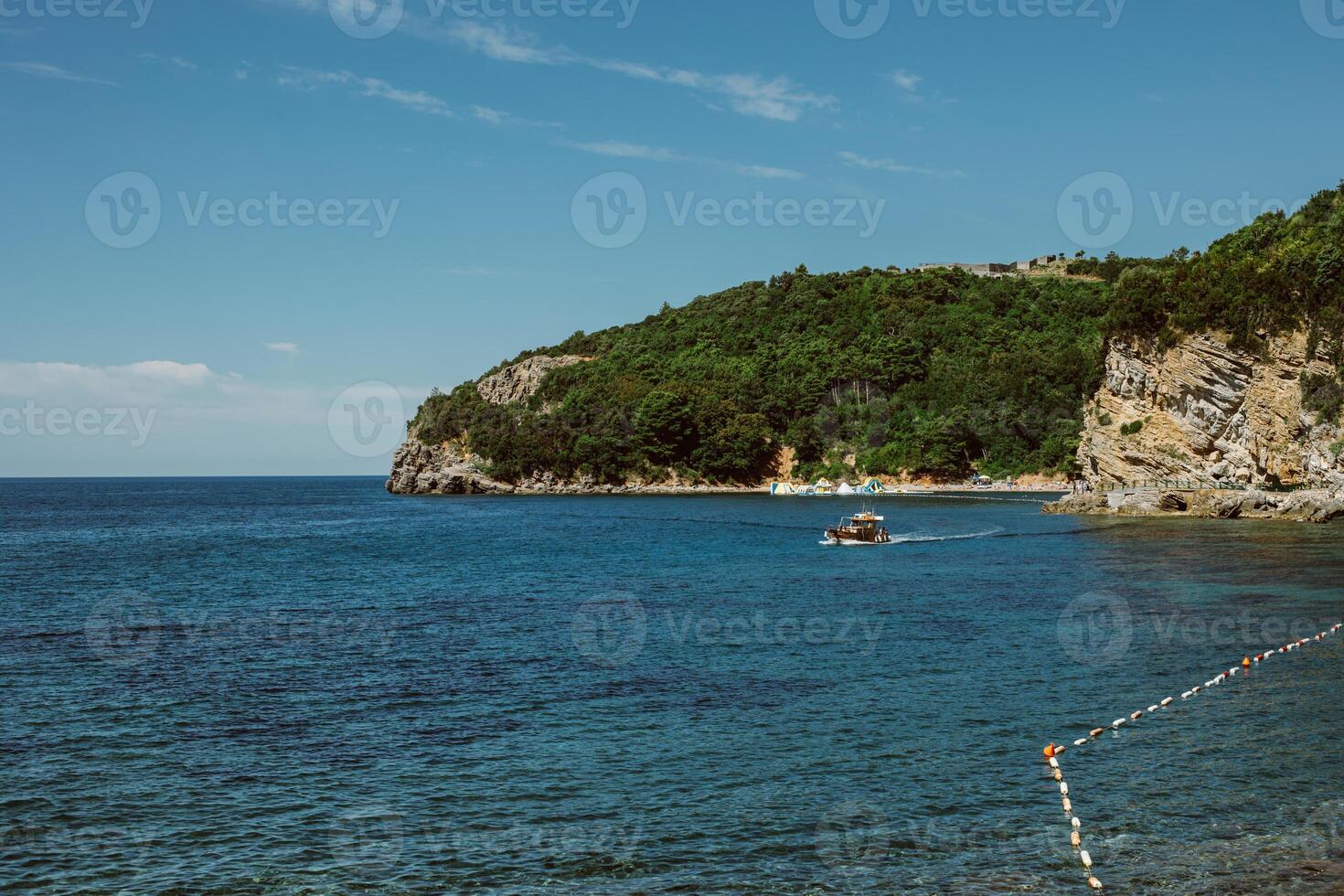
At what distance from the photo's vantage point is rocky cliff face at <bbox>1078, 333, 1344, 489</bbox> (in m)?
84.1

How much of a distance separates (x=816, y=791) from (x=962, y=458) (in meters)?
150

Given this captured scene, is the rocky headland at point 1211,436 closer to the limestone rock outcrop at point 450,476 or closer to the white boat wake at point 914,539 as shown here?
the white boat wake at point 914,539

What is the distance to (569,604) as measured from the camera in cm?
4562

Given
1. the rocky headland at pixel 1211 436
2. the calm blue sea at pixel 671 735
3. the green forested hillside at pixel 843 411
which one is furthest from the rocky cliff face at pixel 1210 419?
the calm blue sea at pixel 671 735

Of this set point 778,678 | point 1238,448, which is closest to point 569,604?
point 778,678

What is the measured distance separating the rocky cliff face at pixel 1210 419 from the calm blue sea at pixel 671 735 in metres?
36.6

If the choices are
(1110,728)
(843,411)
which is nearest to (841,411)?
(843,411)

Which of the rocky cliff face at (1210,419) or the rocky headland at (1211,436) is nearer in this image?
the rocky headland at (1211,436)

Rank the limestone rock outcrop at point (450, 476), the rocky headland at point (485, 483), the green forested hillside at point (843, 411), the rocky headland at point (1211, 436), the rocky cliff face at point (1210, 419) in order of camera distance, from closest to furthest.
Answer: the rocky headland at point (1211, 436) < the rocky cliff face at point (1210, 419) < the green forested hillside at point (843, 411) < the rocky headland at point (485, 483) < the limestone rock outcrop at point (450, 476)

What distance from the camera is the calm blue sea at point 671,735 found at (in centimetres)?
1662

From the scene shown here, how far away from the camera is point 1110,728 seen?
2383 cm

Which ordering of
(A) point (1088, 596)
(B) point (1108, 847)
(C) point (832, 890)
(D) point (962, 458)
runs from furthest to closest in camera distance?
(D) point (962, 458)
(A) point (1088, 596)
(B) point (1108, 847)
(C) point (832, 890)

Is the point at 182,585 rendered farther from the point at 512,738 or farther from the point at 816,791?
the point at 816,791

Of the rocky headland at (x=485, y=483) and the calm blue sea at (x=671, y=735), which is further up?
the rocky headland at (x=485, y=483)
